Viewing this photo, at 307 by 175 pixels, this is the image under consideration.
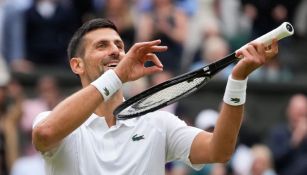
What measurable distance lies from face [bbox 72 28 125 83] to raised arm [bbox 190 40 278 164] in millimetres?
744

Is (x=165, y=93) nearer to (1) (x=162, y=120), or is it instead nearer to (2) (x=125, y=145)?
(1) (x=162, y=120)

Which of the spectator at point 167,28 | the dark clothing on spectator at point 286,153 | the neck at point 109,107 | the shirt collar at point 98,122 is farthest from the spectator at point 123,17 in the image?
the shirt collar at point 98,122

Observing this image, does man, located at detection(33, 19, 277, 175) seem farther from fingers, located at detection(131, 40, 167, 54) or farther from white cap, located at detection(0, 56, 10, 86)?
white cap, located at detection(0, 56, 10, 86)

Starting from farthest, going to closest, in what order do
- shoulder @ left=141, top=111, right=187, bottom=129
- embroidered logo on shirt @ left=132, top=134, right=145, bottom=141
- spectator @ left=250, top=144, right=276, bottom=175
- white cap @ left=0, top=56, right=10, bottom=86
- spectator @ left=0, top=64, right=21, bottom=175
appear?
white cap @ left=0, top=56, right=10, bottom=86 < spectator @ left=0, top=64, right=21, bottom=175 < spectator @ left=250, top=144, right=276, bottom=175 < shoulder @ left=141, top=111, right=187, bottom=129 < embroidered logo on shirt @ left=132, top=134, right=145, bottom=141

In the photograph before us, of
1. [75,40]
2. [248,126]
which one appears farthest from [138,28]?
[75,40]

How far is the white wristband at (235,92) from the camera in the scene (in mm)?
6523

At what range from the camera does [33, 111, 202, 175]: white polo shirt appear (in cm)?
680

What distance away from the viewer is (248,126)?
14.5m

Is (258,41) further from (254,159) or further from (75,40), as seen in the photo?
(254,159)

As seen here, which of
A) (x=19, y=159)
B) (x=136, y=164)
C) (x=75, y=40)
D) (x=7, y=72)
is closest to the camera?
(x=136, y=164)

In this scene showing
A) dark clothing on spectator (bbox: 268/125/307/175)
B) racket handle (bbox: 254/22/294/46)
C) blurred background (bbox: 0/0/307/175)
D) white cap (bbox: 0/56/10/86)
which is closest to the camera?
racket handle (bbox: 254/22/294/46)

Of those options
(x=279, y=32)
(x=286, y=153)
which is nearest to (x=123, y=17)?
(x=286, y=153)

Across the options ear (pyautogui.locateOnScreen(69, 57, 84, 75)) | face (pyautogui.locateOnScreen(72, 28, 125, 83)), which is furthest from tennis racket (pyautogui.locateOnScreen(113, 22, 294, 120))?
ear (pyautogui.locateOnScreen(69, 57, 84, 75))

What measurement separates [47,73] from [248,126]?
3202 millimetres
